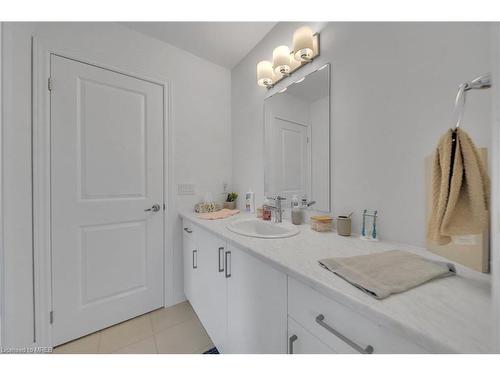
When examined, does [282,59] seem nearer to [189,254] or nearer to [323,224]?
[323,224]

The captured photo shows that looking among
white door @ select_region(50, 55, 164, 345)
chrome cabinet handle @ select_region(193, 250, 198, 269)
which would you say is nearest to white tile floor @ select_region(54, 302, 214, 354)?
white door @ select_region(50, 55, 164, 345)

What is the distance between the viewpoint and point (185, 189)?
1.78 m

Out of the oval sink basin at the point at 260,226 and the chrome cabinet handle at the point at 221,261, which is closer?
the chrome cabinet handle at the point at 221,261

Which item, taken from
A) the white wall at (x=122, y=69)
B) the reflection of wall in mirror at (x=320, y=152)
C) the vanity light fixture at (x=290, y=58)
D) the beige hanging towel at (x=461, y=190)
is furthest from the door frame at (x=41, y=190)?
the beige hanging towel at (x=461, y=190)

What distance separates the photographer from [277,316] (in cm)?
72

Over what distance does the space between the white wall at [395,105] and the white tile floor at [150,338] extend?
4.31 feet

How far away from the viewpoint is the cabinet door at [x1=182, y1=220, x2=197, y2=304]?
150cm

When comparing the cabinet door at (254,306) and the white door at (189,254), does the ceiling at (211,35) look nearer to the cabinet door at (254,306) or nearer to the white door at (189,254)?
the white door at (189,254)

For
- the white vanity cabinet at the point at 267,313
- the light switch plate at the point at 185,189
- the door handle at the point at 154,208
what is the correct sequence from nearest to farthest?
1. the white vanity cabinet at the point at 267,313
2. the door handle at the point at 154,208
3. the light switch plate at the point at 185,189

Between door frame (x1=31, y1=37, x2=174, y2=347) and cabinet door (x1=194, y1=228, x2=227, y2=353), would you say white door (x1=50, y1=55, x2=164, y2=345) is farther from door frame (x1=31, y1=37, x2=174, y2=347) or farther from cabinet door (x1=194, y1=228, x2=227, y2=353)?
cabinet door (x1=194, y1=228, x2=227, y2=353)

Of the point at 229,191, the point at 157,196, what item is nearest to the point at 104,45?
the point at 157,196

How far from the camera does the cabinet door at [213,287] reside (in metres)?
1.08

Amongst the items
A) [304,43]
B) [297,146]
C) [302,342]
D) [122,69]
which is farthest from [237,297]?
[122,69]

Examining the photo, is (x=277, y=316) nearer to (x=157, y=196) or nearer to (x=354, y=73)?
(x=354, y=73)
